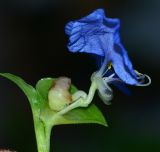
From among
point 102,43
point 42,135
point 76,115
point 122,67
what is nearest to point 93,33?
point 102,43

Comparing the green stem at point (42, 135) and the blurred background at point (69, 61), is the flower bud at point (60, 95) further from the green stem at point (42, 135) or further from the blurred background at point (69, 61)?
the blurred background at point (69, 61)

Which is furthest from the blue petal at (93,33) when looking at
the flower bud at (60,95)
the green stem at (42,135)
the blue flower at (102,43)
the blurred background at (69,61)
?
the blurred background at (69,61)

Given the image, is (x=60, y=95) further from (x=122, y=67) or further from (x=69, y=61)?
(x=69, y=61)

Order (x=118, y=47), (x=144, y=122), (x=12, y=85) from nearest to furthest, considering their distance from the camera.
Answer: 1. (x=118, y=47)
2. (x=144, y=122)
3. (x=12, y=85)

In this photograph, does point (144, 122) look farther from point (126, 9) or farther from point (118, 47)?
point (118, 47)

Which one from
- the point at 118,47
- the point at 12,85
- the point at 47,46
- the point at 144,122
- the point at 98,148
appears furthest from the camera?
the point at 47,46

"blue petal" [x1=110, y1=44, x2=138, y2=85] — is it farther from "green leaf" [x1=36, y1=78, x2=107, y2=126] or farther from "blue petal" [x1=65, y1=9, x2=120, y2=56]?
"green leaf" [x1=36, y1=78, x2=107, y2=126]

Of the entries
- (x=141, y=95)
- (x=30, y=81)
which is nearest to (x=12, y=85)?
(x=30, y=81)
